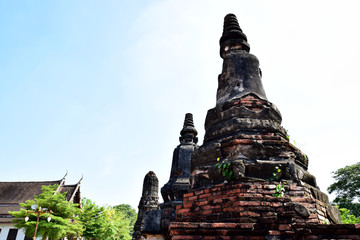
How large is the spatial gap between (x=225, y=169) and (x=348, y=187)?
24.5 meters

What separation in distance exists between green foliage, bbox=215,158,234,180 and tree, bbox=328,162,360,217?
23002 millimetres

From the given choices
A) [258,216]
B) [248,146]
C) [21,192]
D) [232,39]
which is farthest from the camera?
[21,192]

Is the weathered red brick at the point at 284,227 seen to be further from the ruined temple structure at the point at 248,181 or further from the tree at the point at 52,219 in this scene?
the tree at the point at 52,219

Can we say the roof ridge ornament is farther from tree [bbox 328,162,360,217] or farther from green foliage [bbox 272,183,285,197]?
tree [bbox 328,162,360,217]

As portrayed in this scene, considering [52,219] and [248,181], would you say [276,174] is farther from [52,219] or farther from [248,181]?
[52,219]

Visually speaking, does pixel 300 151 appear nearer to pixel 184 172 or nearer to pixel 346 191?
pixel 184 172

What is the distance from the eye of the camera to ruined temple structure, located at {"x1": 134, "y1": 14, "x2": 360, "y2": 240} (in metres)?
2.52

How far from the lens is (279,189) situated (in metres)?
2.85

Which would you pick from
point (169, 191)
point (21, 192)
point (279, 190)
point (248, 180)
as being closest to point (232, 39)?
point (248, 180)

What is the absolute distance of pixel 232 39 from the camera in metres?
4.63

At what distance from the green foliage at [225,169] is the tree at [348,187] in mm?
23002

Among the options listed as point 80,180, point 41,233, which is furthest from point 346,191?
point 80,180

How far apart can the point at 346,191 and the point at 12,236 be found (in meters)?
30.4

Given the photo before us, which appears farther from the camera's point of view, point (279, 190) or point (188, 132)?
point (188, 132)
